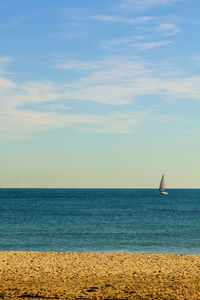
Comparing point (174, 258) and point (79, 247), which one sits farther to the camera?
point (79, 247)

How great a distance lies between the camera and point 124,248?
35156 mm

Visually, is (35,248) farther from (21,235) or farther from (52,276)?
(52,276)

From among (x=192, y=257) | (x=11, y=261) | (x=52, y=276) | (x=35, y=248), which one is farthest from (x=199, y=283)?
(x=35, y=248)

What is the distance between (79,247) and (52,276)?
54.3 feet

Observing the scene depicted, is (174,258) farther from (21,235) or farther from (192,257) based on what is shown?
(21,235)

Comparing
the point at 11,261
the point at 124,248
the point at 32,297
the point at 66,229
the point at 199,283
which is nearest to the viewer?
the point at 32,297

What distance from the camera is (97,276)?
19875 mm

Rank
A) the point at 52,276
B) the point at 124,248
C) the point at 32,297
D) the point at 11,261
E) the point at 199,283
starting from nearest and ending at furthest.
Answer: the point at 32,297
the point at 199,283
the point at 52,276
the point at 11,261
the point at 124,248

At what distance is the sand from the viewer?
16.1 meters

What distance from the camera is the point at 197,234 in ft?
157

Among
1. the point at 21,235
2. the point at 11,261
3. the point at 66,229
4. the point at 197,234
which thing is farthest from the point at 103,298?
the point at 66,229

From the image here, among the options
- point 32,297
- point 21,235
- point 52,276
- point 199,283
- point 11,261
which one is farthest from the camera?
point 21,235

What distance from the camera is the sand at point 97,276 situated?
16094 mm

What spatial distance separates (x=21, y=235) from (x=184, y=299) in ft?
106
